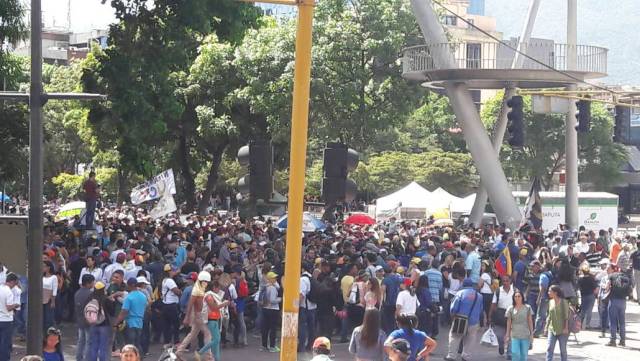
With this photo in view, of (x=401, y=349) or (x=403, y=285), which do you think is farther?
(x=403, y=285)

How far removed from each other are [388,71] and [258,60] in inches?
201

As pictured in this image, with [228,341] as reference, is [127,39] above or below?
above

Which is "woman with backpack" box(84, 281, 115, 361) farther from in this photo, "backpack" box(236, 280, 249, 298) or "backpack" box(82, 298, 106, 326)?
"backpack" box(236, 280, 249, 298)

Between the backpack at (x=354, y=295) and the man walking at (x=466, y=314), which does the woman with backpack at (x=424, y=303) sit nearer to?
the man walking at (x=466, y=314)

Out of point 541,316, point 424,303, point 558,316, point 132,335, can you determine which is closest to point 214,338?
point 132,335

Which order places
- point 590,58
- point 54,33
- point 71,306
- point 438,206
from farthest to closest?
point 54,33, point 438,206, point 590,58, point 71,306

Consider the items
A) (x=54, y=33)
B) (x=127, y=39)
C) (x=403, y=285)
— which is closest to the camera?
(x=403, y=285)

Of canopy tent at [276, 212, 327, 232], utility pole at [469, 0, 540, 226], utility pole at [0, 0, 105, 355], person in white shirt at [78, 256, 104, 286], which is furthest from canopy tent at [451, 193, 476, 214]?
utility pole at [0, 0, 105, 355]

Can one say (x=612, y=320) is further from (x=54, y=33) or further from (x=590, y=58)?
(x=54, y=33)

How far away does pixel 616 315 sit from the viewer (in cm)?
2038

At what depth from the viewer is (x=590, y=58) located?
35500mm

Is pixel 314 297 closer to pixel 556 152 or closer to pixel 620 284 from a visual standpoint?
pixel 620 284

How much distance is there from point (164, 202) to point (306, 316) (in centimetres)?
1473

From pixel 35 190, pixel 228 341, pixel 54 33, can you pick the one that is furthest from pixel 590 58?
pixel 54 33
